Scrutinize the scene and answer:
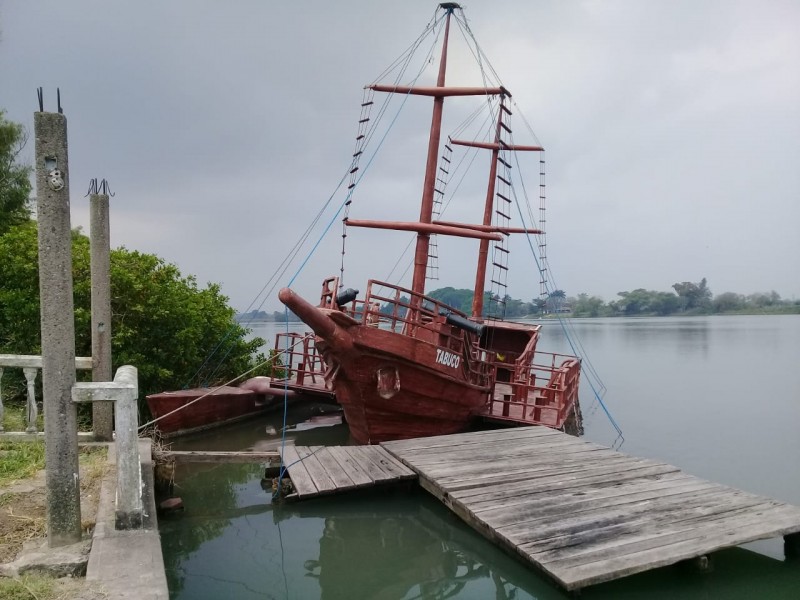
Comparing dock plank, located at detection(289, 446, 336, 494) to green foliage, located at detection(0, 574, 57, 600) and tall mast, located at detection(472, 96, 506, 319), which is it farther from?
tall mast, located at detection(472, 96, 506, 319)

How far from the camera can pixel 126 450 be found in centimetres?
430

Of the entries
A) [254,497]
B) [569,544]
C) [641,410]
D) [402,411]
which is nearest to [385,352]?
[402,411]

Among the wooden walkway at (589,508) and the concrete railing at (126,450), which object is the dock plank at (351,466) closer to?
the wooden walkway at (589,508)

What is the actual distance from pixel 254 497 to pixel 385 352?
2980mm

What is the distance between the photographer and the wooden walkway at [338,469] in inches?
280

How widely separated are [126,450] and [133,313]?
7950 millimetres

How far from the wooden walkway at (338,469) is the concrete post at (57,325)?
3210mm

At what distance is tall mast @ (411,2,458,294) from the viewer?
12781 millimetres

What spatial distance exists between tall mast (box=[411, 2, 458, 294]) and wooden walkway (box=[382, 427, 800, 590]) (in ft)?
16.9

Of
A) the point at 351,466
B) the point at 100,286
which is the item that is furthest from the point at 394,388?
the point at 100,286

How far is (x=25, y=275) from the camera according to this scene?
35.9ft

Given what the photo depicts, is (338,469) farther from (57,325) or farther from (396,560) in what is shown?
(57,325)

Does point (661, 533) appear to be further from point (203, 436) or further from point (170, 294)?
point (170, 294)

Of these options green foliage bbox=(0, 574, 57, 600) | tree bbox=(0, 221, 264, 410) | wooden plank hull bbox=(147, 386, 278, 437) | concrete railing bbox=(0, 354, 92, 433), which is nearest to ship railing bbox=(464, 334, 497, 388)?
wooden plank hull bbox=(147, 386, 278, 437)
